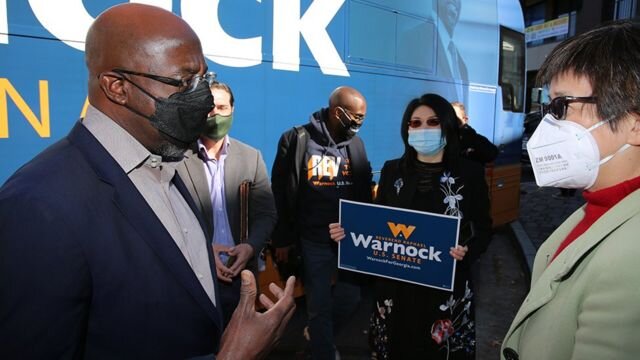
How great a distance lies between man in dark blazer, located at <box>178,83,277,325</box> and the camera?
276 centimetres

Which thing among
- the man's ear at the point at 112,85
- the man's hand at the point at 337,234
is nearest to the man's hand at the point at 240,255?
the man's hand at the point at 337,234

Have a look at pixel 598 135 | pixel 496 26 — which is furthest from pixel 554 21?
pixel 598 135

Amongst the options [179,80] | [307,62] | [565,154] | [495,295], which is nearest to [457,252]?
[565,154]

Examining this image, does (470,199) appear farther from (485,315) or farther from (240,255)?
(485,315)

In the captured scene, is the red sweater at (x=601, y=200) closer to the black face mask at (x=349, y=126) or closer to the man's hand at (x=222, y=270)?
the man's hand at (x=222, y=270)

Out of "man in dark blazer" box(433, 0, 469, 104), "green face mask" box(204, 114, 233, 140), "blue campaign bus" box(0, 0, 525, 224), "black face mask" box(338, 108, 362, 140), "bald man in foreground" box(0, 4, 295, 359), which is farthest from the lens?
"man in dark blazer" box(433, 0, 469, 104)

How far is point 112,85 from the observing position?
4.56 ft

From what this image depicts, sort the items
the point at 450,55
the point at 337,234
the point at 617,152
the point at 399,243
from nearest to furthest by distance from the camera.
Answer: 1. the point at 617,152
2. the point at 399,243
3. the point at 337,234
4. the point at 450,55

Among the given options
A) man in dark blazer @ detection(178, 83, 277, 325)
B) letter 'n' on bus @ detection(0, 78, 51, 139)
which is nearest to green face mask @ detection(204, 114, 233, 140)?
man in dark blazer @ detection(178, 83, 277, 325)

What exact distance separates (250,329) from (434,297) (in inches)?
62.0

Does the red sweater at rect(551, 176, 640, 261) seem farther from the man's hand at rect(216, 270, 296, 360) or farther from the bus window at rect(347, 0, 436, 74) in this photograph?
the bus window at rect(347, 0, 436, 74)

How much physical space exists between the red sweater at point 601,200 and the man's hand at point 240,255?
5.89 feet

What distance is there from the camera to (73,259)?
110cm

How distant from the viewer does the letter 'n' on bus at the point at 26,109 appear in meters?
2.35
